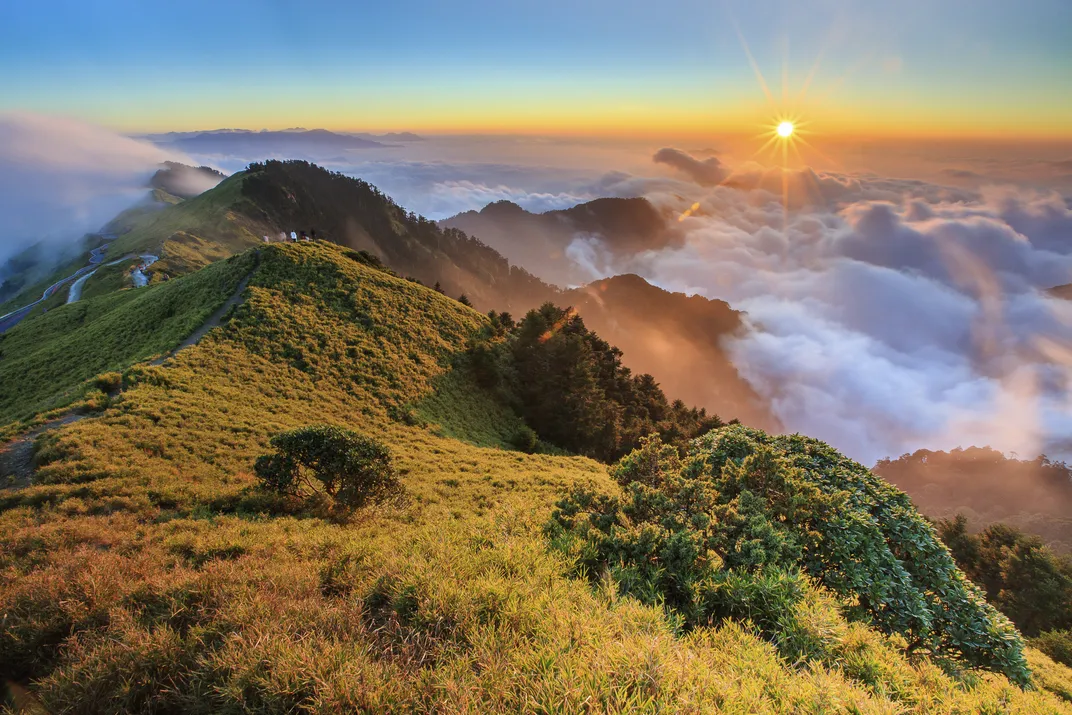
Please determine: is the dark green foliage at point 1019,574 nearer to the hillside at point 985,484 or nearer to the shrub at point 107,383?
the shrub at point 107,383

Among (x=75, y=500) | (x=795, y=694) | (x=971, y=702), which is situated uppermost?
(x=795, y=694)

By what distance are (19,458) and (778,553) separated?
19.8m

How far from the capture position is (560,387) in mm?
37344

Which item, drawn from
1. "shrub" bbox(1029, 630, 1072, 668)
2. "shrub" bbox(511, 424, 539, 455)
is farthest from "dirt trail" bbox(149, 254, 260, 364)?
"shrub" bbox(1029, 630, 1072, 668)

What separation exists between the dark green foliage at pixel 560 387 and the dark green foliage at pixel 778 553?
26.3 meters

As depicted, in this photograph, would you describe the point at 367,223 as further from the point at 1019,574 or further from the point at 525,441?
the point at 1019,574

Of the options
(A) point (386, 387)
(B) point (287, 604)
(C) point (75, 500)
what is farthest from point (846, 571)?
(A) point (386, 387)

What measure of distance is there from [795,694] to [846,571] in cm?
458

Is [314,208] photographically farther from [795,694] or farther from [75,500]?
[795,694]

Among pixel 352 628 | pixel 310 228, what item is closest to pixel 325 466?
pixel 352 628

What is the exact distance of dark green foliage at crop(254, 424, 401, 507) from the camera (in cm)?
1231

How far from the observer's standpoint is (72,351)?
2716 cm

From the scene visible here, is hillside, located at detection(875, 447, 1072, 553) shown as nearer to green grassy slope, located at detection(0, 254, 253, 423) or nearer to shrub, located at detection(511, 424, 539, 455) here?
shrub, located at detection(511, 424, 539, 455)

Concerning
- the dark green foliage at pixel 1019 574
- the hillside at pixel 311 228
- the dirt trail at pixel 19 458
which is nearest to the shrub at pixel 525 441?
the dirt trail at pixel 19 458
